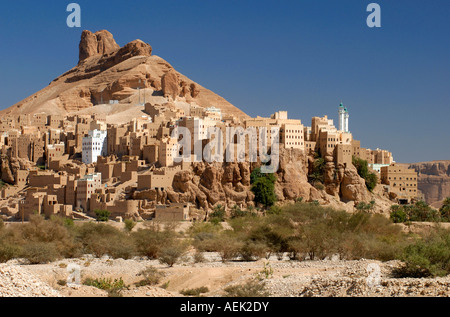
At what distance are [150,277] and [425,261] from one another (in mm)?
10679

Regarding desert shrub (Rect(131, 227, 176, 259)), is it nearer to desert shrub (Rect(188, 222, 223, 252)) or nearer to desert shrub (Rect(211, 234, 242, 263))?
desert shrub (Rect(188, 222, 223, 252))

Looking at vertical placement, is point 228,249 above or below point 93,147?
below

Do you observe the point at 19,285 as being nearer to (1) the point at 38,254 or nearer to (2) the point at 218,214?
(1) the point at 38,254

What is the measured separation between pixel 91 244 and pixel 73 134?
44.8 metres

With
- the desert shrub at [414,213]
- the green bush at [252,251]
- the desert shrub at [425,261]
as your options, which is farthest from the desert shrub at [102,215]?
the desert shrub at [425,261]

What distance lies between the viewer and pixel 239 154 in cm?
6856

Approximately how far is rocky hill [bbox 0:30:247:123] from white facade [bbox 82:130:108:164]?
78.9 feet

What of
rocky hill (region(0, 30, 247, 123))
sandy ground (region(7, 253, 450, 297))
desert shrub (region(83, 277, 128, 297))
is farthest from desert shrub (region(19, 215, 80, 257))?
rocky hill (region(0, 30, 247, 123))

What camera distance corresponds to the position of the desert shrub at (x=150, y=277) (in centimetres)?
2872

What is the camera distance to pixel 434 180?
151m

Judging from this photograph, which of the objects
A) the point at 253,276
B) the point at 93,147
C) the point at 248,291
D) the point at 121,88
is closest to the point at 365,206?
the point at 93,147

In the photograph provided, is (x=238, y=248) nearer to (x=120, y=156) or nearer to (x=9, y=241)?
(x=9, y=241)

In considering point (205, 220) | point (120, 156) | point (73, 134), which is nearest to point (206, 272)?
point (205, 220)

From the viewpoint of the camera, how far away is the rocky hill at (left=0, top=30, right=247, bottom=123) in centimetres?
11925
